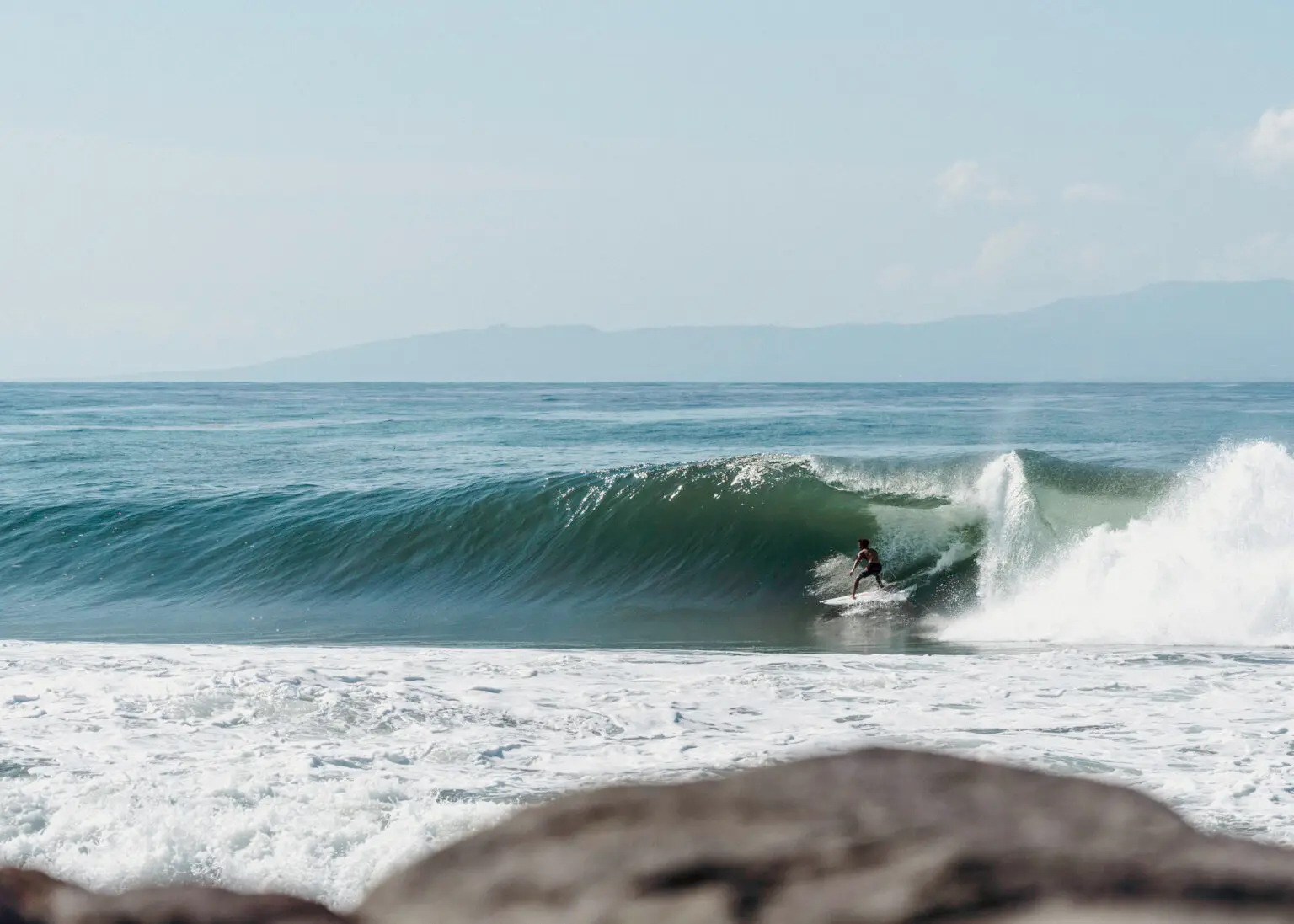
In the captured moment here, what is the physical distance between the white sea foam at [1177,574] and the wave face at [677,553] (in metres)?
0.03

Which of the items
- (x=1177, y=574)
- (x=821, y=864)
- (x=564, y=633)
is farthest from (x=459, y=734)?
(x=1177, y=574)

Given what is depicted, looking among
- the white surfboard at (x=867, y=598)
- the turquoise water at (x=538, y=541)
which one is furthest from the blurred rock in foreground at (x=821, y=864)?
the white surfboard at (x=867, y=598)

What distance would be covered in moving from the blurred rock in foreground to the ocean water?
497 cm

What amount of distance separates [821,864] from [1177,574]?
14.6 m

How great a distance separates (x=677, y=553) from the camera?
63.0 feet

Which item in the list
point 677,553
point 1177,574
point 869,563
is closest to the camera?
point 1177,574

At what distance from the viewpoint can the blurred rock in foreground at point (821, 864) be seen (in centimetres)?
111

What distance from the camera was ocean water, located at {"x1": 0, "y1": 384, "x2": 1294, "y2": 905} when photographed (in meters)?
6.97

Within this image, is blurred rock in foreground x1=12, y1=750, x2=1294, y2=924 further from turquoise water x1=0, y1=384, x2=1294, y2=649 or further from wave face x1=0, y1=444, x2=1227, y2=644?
wave face x1=0, y1=444, x2=1227, y2=644

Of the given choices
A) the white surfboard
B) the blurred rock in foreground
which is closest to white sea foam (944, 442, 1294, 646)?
the white surfboard

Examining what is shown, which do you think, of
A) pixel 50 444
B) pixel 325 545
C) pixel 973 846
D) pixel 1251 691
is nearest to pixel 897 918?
pixel 973 846

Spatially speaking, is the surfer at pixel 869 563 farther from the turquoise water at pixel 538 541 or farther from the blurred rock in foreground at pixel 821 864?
the blurred rock in foreground at pixel 821 864

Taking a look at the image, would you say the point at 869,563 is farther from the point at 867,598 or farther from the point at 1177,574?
the point at 1177,574

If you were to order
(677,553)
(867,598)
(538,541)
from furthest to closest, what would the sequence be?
(538,541) → (677,553) → (867,598)
